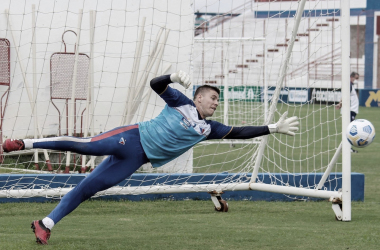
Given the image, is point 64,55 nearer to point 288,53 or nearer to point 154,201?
point 154,201

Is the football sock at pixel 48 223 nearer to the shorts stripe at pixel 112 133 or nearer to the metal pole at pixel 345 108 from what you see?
the shorts stripe at pixel 112 133

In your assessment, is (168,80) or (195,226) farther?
(195,226)

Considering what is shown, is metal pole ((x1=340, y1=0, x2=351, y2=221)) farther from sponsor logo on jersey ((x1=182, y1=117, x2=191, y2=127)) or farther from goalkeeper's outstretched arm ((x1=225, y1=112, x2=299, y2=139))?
sponsor logo on jersey ((x1=182, y1=117, x2=191, y2=127))

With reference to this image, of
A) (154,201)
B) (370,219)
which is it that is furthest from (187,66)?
(370,219)

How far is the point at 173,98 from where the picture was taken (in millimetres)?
6082

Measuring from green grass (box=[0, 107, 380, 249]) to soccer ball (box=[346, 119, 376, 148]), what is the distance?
0.95 metres

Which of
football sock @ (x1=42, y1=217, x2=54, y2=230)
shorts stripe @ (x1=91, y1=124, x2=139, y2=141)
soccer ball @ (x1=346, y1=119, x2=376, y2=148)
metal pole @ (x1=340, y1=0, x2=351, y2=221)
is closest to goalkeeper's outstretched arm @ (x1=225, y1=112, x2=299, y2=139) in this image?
soccer ball @ (x1=346, y1=119, x2=376, y2=148)

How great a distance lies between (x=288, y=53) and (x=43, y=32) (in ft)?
14.9

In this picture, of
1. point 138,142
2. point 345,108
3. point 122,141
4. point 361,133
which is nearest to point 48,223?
point 122,141

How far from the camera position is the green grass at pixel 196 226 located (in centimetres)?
598

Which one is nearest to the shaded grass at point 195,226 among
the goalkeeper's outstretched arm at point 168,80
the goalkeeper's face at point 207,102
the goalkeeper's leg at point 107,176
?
the goalkeeper's leg at point 107,176

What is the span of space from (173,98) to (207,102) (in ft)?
1.23

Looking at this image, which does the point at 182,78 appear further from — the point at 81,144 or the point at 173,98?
the point at 81,144

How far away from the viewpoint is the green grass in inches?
235
